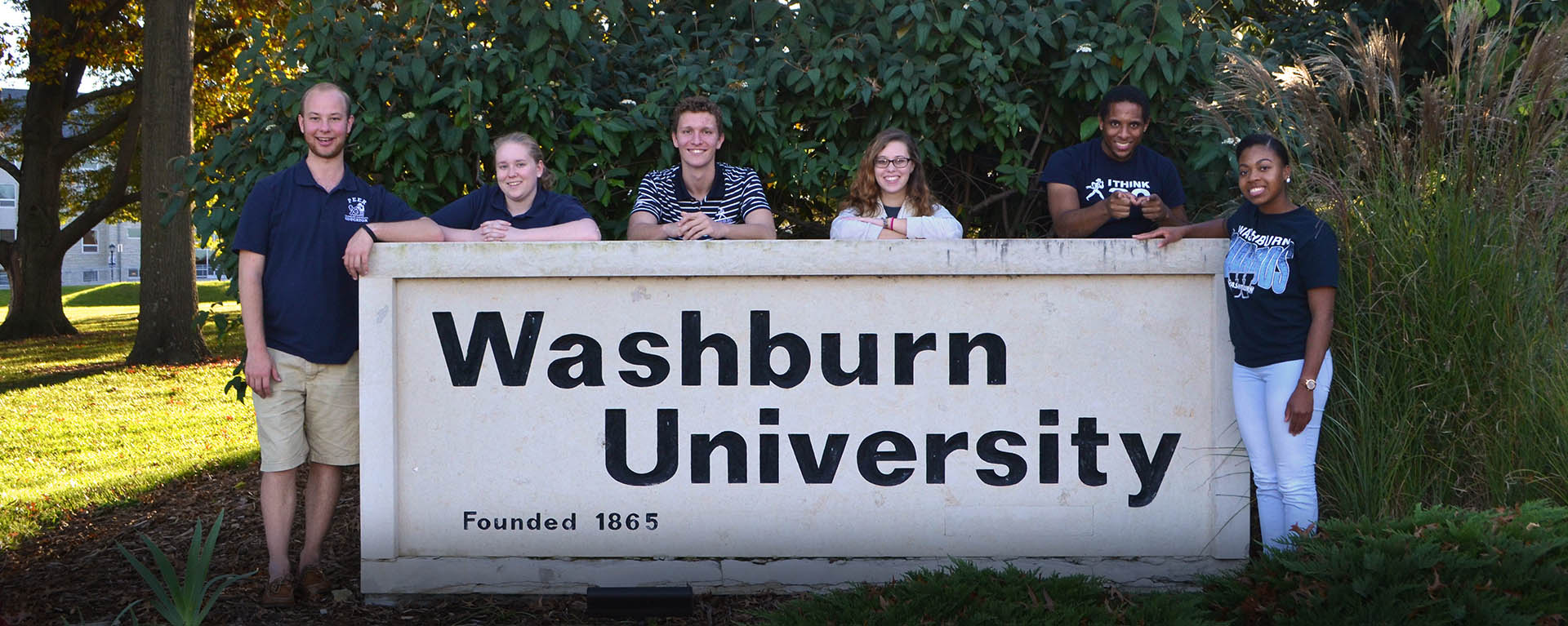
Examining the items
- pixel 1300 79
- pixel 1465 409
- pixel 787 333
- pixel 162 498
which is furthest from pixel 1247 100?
pixel 162 498

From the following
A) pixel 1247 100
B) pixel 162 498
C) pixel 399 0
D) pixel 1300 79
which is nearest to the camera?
pixel 1300 79

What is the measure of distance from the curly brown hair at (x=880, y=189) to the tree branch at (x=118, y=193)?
50.6ft

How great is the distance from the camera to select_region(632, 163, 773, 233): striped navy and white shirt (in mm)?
4422

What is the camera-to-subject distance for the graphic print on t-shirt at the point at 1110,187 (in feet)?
14.3

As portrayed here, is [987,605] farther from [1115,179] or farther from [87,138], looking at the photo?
[87,138]

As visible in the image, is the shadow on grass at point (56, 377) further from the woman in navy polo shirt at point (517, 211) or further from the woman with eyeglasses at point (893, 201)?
the woman with eyeglasses at point (893, 201)

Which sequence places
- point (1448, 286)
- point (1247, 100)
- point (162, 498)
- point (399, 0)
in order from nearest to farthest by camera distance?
point (1448, 286)
point (1247, 100)
point (399, 0)
point (162, 498)

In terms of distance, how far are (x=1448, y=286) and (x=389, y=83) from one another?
381cm

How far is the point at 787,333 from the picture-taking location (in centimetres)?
394

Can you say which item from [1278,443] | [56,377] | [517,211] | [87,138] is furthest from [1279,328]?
[87,138]

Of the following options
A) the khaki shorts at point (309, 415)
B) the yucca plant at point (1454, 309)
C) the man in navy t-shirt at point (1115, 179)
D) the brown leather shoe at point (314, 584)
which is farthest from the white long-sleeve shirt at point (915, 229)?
the brown leather shoe at point (314, 584)

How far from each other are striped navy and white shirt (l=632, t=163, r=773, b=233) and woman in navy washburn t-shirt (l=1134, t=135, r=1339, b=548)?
1.65 meters

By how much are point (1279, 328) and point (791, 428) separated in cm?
152

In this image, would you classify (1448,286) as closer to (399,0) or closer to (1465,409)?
(1465,409)
